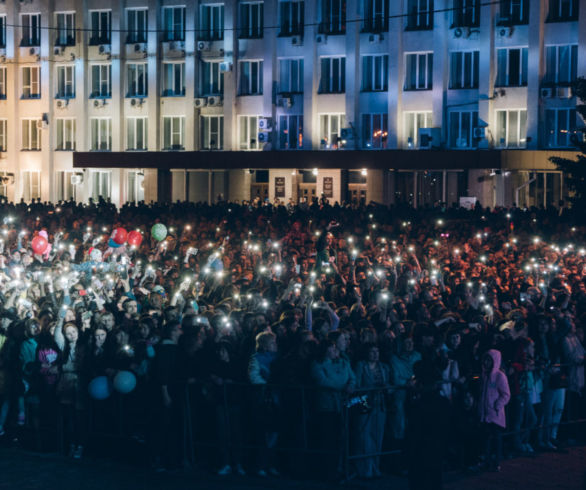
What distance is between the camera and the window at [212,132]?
53594 mm

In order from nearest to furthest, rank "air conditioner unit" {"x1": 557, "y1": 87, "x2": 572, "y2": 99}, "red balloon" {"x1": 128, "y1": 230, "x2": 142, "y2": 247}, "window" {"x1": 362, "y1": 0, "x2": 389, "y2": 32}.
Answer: "red balloon" {"x1": 128, "y1": 230, "x2": 142, "y2": 247}
"air conditioner unit" {"x1": 557, "y1": 87, "x2": 572, "y2": 99}
"window" {"x1": 362, "y1": 0, "x2": 389, "y2": 32}

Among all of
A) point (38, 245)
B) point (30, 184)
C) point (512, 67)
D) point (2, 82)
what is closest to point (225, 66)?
point (30, 184)

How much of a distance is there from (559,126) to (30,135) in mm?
27787

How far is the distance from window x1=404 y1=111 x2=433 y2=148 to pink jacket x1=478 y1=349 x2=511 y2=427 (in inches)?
1462

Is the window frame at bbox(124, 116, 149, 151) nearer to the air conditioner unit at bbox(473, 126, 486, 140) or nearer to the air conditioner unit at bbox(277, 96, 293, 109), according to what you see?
the air conditioner unit at bbox(277, 96, 293, 109)

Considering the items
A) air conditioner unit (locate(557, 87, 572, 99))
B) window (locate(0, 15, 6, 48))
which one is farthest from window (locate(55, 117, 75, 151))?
air conditioner unit (locate(557, 87, 572, 99))

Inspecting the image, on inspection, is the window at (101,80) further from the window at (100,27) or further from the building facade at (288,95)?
the window at (100,27)

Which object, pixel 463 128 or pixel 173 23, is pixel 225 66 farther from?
pixel 463 128

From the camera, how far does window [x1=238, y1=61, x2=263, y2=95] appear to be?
2057 inches

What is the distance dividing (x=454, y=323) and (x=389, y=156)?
34327mm

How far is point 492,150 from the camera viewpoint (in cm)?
4556

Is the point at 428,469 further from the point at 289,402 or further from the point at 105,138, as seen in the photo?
the point at 105,138

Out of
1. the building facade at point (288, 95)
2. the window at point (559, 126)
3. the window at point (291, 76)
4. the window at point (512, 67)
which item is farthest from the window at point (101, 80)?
the window at point (559, 126)

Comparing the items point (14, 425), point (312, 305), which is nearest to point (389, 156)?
point (312, 305)
